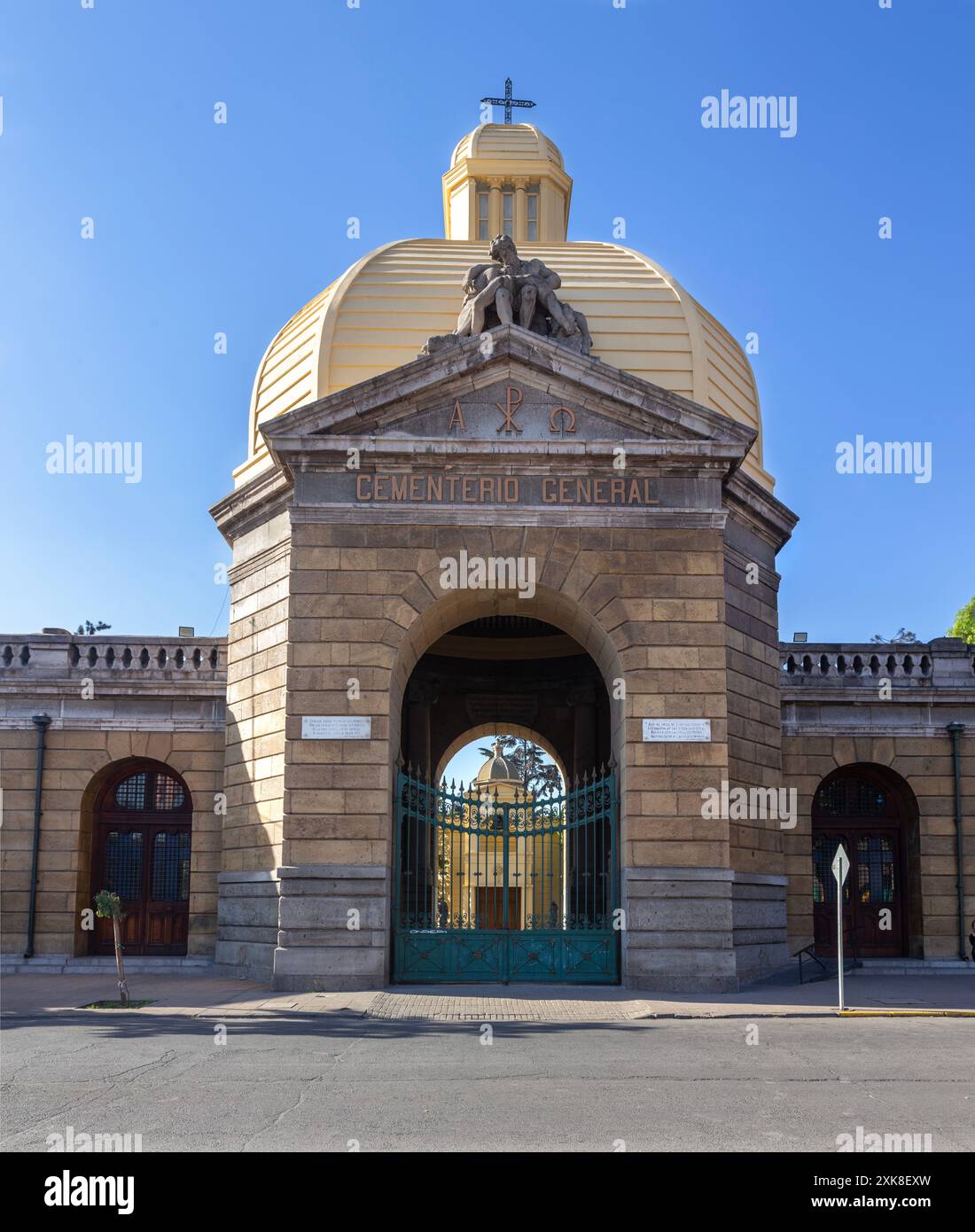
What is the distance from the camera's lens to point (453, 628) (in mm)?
22266

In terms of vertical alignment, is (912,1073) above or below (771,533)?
below

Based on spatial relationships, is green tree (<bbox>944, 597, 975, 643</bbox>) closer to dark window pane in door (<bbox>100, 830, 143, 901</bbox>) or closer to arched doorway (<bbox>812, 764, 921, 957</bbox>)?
arched doorway (<bbox>812, 764, 921, 957</bbox>)

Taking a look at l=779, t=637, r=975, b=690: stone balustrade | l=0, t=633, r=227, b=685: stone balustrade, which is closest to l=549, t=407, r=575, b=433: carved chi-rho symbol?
l=779, t=637, r=975, b=690: stone balustrade

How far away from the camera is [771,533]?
23062mm

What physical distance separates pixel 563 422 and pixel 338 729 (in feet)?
19.2

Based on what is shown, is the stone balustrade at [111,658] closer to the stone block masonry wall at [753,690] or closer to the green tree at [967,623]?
the stone block masonry wall at [753,690]

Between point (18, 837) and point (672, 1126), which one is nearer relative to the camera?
point (672, 1126)

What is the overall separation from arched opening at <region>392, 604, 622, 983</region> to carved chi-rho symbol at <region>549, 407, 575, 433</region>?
3.28 m

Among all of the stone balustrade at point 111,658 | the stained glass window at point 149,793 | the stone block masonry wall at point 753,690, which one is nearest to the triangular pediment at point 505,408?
the stone block masonry wall at point 753,690

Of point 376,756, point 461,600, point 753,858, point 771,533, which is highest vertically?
point 771,533
